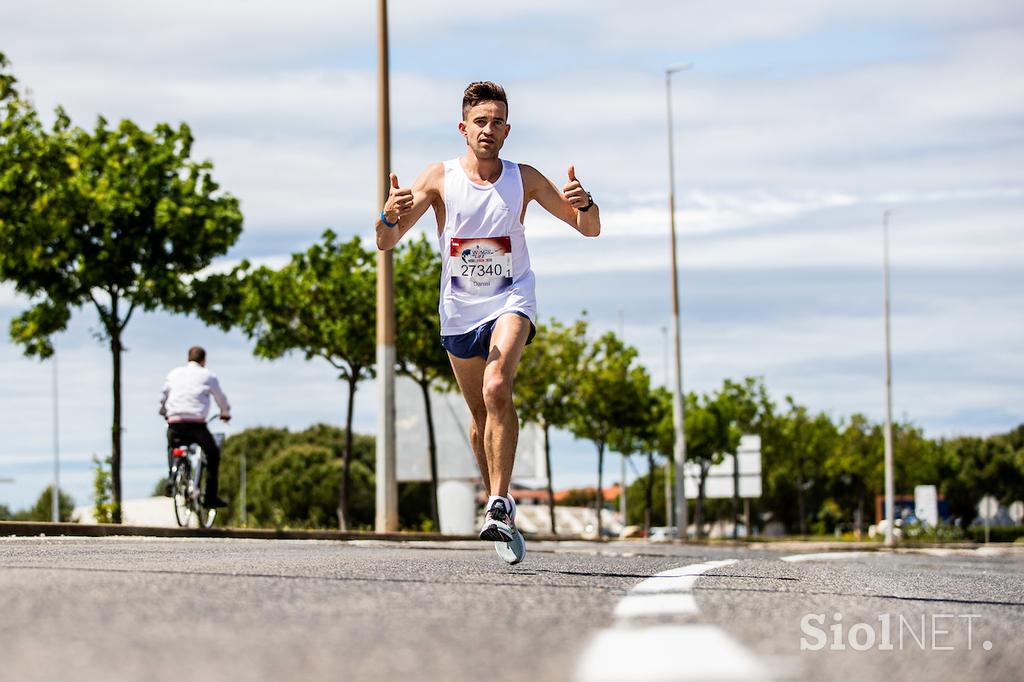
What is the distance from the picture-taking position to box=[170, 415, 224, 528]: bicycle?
55.3 ft

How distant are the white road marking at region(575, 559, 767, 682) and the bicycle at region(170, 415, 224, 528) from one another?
509 inches

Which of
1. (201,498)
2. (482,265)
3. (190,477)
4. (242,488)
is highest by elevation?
(482,265)

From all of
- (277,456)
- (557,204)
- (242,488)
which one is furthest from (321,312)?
(242,488)

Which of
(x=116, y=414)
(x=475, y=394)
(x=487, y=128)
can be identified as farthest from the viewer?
(x=116, y=414)

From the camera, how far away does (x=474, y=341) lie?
7887mm

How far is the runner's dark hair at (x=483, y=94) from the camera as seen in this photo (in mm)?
8047

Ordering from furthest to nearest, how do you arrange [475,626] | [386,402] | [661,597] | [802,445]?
1. [802,445]
2. [386,402]
3. [661,597]
4. [475,626]

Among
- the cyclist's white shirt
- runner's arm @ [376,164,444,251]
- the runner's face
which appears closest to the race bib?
runner's arm @ [376,164,444,251]

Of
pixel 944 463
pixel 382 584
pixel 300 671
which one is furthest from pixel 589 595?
pixel 944 463

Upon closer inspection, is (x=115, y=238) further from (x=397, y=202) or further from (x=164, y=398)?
(x=397, y=202)

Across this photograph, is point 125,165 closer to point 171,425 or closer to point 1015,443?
point 171,425

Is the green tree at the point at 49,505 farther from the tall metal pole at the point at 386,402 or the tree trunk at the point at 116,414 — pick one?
the tall metal pole at the point at 386,402

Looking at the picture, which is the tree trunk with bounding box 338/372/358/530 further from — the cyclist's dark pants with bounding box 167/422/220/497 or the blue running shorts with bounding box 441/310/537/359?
the blue running shorts with bounding box 441/310/537/359

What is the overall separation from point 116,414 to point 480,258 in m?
19.2
